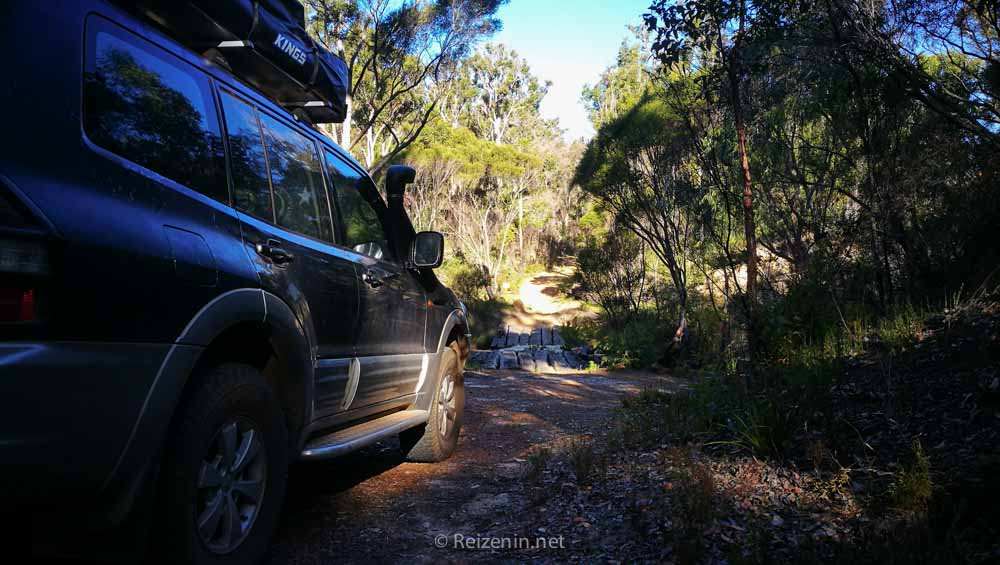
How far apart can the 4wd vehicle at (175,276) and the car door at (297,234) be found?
1cm

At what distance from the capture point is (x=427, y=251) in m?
4.20

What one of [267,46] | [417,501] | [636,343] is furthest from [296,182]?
[636,343]

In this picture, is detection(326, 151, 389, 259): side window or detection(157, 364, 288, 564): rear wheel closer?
detection(157, 364, 288, 564): rear wheel

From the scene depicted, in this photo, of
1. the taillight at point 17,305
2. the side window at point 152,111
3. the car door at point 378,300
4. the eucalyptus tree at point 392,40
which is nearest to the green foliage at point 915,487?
the car door at point 378,300

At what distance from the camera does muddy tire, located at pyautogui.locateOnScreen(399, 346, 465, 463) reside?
445cm

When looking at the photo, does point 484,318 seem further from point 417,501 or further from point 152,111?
point 152,111

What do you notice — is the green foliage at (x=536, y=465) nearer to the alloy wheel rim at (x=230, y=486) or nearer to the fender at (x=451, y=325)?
the fender at (x=451, y=325)

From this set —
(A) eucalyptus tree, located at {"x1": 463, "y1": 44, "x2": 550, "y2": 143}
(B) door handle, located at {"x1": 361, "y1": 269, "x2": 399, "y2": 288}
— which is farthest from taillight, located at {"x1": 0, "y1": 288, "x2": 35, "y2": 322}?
(A) eucalyptus tree, located at {"x1": 463, "y1": 44, "x2": 550, "y2": 143}

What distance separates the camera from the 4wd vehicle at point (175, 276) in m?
1.53

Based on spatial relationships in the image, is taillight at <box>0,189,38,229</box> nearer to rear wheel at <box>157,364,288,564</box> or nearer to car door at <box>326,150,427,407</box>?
rear wheel at <box>157,364,288,564</box>

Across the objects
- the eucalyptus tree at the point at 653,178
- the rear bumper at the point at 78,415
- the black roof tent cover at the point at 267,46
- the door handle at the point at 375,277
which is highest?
the eucalyptus tree at the point at 653,178

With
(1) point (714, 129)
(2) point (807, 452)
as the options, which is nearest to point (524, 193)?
(1) point (714, 129)

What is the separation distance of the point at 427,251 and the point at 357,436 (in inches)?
56.5

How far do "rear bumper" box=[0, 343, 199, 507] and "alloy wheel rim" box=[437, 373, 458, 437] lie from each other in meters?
2.86
